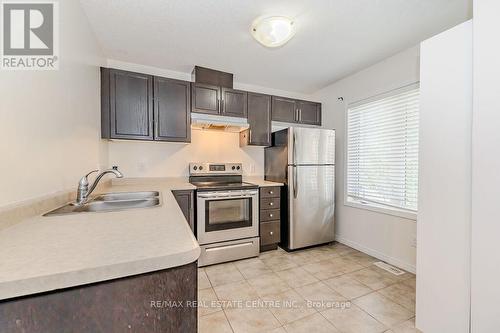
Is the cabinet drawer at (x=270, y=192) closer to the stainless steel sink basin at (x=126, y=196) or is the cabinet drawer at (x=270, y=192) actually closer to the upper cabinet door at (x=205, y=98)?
the upper cabinet door at (x=205, y=98)

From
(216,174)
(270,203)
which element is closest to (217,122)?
(216,174)

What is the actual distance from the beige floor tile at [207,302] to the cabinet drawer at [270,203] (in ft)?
3.85

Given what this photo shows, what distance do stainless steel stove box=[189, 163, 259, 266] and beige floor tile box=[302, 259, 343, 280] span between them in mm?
681

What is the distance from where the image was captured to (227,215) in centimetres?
257

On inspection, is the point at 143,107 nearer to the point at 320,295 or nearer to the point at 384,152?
the point at 320,295

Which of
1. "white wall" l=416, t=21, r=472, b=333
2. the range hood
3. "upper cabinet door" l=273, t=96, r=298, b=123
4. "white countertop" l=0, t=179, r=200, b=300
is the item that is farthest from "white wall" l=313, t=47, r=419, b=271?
"white countertop" l=0, t=179, r=200, b=300

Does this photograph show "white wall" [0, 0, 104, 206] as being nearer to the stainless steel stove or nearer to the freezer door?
the stainless steel stove

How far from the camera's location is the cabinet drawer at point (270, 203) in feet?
9.11

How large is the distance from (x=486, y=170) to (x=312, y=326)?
1452 mm

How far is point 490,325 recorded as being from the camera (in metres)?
1.11

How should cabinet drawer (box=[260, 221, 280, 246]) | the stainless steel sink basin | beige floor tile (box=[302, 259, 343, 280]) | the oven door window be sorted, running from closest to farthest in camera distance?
the stainless steel sink basin, beige floor tile (box=[302, 259, 343, 280]), the oven door window, cabinet drawer (box=[260, 221, 280, 246])

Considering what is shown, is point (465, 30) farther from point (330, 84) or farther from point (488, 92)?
point (330, 84)

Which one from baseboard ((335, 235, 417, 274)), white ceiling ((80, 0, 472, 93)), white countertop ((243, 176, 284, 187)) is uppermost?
white ceiling ((80, 0, 472, 93))

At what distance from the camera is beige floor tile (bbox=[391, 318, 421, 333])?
1483 millimetres
